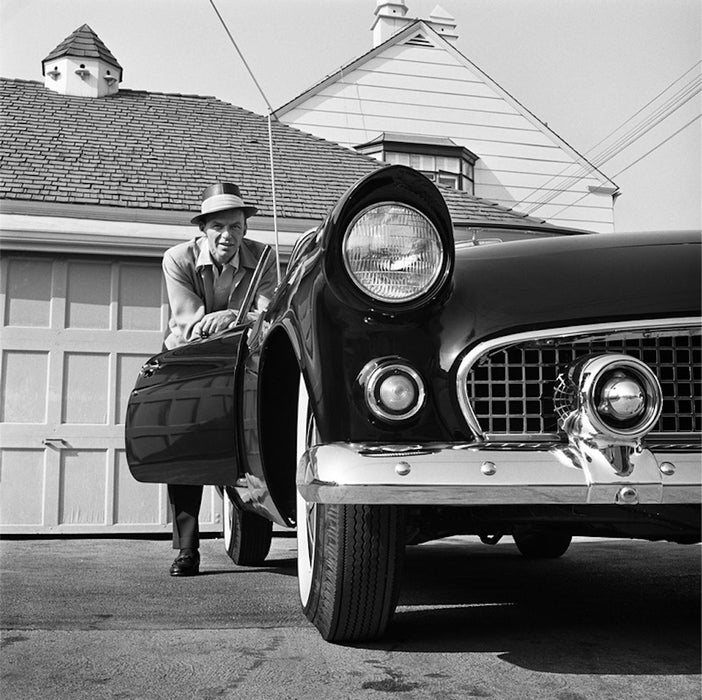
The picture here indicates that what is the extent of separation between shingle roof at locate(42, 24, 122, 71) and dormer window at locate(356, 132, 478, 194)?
311 cm

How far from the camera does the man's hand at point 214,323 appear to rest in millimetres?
3777

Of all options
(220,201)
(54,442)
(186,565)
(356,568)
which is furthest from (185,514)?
(54,442)

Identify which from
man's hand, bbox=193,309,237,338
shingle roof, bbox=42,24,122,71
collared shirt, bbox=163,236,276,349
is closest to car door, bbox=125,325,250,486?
man's hand, bbox=193,309,237,338

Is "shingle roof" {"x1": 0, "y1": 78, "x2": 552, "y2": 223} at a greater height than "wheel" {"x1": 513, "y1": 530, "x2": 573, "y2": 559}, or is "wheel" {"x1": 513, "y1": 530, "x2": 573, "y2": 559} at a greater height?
"shingle roof" {"x1": 0, "y1": 78, "x2": 552, "y2": 223}

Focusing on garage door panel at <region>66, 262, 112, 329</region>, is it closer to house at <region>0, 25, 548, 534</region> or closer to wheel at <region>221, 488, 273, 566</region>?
house at <region>0, 25, 548, 534</region>

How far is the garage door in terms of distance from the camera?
661 centimetres

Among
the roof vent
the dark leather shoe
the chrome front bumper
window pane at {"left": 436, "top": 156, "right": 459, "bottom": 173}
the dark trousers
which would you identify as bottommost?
the dark leather shoe

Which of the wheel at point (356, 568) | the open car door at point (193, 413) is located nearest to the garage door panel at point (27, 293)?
the open car door at point (193, 413)

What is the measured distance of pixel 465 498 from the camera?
2010mm

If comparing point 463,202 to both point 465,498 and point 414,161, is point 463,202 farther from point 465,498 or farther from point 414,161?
point 465,498

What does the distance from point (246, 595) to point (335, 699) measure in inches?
58.9

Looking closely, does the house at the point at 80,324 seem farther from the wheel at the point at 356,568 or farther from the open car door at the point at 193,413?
the wheel at the point at 356,568

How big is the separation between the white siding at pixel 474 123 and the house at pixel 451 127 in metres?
0.01

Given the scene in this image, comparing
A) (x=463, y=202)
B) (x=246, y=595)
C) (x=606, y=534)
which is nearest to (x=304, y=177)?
(x=463, y=202)
